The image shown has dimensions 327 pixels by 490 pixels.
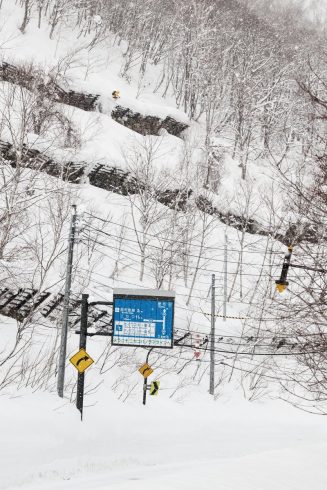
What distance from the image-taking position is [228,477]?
43.0 feet

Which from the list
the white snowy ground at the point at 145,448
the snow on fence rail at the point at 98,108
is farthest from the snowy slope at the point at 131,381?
the snow on fence rail at the point at 98,108

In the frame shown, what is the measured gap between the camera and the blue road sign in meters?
17.4

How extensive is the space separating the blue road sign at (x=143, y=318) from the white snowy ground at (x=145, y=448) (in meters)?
3.03

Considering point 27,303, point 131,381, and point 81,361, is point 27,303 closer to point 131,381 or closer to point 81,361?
point 131,381

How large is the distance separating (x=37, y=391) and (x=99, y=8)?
5553 cm

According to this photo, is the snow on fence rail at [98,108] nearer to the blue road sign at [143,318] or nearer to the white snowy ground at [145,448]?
the blue road sign at [143,318]

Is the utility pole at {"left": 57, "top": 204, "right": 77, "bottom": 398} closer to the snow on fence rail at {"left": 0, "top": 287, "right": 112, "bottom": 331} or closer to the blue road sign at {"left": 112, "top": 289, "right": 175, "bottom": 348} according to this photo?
the blue road sign at {"left": 112, "top": 289, "right": 175, "bottom": 348}

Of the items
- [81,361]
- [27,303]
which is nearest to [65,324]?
[81,361]

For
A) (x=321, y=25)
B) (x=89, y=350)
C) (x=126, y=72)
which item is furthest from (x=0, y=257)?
(x=321, y=25)

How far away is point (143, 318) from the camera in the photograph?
1755cm

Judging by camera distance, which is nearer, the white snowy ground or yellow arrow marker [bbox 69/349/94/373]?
the white snowy ground

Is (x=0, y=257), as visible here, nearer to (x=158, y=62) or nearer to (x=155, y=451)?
(x=155, y=451)

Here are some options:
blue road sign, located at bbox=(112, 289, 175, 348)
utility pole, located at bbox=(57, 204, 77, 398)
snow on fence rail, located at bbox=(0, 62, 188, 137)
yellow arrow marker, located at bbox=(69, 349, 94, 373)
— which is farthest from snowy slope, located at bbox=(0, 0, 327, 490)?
blue road sign, located at bbox=(112, 289, 175, 348)

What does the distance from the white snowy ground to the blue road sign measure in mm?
3027
